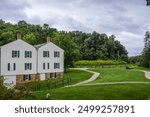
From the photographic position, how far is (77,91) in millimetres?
35312

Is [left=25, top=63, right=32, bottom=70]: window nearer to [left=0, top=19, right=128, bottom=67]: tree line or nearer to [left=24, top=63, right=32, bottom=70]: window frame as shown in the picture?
[left=24, top=63, right=32, bottom=70]: window frame

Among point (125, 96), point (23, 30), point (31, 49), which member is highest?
point (23, 30)

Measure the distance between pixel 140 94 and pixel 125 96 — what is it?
2.13 m

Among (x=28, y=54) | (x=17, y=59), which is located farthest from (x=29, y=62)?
(x=17, y=59)

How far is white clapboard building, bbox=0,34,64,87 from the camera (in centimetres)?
5397

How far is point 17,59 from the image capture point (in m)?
55.4

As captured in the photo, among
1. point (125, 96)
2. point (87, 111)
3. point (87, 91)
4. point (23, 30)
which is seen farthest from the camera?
point (23, 30)

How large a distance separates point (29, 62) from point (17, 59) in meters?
2.70

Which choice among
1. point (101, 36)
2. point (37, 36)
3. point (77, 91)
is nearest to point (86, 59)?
point (101, 36)

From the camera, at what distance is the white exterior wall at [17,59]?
53.6 metres

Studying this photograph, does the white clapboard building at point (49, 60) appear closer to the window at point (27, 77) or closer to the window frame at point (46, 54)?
the window frame at point (46, 54)

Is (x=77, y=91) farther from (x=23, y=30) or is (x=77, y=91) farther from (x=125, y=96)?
(x=23, y=30)

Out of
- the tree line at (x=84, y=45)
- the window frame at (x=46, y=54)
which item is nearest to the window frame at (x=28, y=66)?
the window frame at (x=46, y=54)

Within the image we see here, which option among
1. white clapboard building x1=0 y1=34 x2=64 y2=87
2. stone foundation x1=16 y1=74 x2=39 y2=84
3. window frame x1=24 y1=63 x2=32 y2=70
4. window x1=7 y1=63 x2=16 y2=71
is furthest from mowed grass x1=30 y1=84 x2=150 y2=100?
window frame x1=24 y1=63 x2=32 y2=70
